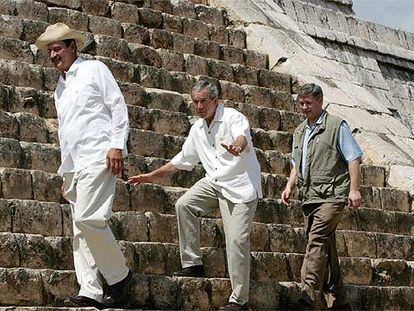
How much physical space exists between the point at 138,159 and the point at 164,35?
2.91 m

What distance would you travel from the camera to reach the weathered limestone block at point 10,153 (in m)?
8.60

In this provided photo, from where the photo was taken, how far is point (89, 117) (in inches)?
293

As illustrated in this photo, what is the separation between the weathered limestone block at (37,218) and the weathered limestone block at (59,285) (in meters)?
0.55

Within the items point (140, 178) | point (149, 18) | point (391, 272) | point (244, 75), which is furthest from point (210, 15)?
point (140, 178)

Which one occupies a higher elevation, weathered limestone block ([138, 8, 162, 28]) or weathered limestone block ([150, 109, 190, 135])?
weathered limestone block ([138, 8, 162, 28])

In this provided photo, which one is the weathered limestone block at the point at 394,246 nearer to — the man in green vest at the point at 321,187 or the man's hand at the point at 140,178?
the man in green vest at the point at 321,187

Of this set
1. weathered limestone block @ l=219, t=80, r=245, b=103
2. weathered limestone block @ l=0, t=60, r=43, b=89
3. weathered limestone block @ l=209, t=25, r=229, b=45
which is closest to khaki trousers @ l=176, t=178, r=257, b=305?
weathered limestone block @ l=0, t=60, r=43, b=89

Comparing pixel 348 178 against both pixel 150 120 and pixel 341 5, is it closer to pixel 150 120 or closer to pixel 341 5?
pixel 150 120

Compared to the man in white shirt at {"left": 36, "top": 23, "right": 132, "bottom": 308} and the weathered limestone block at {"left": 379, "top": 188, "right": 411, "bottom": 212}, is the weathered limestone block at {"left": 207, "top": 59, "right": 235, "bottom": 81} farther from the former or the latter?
the man in white shirt at {"left": 36, "top": 23, "right": 132, "bottom": 308}

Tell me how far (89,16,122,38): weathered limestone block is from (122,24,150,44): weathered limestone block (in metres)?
0.08

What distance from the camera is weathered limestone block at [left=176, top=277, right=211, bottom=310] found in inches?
316

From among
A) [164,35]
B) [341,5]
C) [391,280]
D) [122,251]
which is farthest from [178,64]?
[341,5]

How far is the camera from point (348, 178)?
28.5 feet

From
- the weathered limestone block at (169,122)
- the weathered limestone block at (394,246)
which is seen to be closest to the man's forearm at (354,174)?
the weathered limestone block at (394,246)
